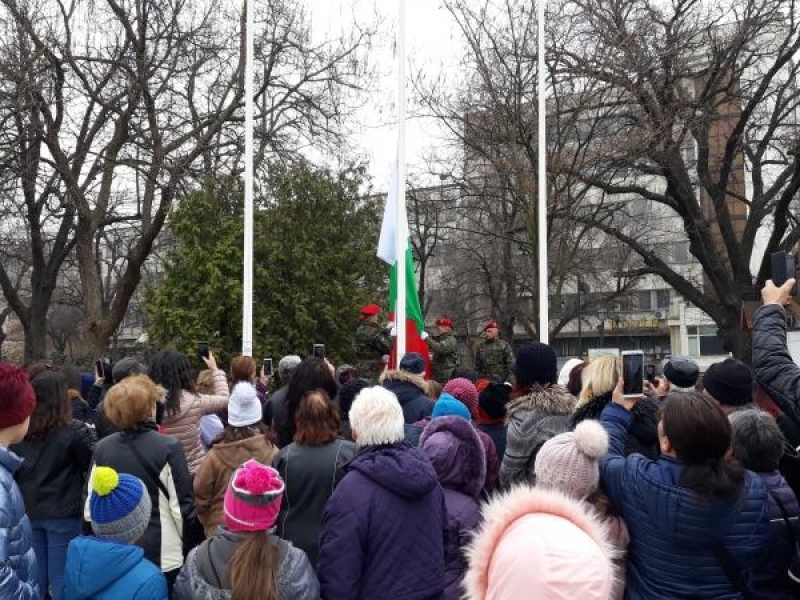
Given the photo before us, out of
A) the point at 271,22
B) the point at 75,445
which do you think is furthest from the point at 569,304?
the point at 75,445

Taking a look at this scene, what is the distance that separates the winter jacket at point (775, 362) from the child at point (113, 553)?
2848mm

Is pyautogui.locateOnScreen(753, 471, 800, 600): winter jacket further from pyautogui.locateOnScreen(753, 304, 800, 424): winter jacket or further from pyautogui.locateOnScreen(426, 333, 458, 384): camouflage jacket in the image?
pyautogui.locateOnScreen(426, 333, 458, 384): camouflage jacket

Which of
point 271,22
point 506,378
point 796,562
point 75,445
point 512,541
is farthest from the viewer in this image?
point 271,22

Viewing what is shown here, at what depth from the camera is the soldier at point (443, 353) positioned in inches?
460

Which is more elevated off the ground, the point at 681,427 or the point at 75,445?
the point at 681,427

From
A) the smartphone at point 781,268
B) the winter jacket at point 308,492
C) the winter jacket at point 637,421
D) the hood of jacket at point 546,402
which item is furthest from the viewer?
the hood of jacket at point 546,402

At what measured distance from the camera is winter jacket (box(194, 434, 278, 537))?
4996 millimetres

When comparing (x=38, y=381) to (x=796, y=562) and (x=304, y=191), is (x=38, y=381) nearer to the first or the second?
(x=796, y=562)

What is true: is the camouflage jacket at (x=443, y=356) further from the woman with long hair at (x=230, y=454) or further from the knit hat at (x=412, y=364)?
the woman with long hair at (x=230, y=454)

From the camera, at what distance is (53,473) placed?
5.25m

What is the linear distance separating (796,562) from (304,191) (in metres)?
12.9

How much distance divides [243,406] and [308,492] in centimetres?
82

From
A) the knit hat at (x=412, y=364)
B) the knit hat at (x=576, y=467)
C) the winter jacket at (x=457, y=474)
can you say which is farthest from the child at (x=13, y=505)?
the knit hat at (x=412, y=364)

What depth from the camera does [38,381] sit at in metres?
5.31
